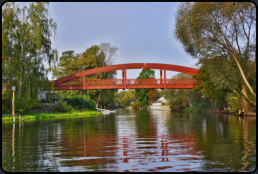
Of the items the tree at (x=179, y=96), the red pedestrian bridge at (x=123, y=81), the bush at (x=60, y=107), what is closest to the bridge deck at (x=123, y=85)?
the red pedestrian bridge at (x=123, y=81)

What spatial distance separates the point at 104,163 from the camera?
6984 mm

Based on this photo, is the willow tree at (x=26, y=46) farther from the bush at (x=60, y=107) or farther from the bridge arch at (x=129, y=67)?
the bridge arch at (x=129, y=67)

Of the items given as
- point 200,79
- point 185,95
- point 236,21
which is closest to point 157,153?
point 236,21

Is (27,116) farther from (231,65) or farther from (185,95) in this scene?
(185,95)

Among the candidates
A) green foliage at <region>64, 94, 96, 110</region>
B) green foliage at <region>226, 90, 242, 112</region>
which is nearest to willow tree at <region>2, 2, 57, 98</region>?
green foliage at <region>64, 94, 96, 110</region>

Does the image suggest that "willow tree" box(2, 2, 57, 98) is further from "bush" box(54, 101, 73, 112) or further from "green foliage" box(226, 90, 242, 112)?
"green foliage" box(226, 90, 242, 112)

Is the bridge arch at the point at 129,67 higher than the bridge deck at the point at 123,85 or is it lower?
higher

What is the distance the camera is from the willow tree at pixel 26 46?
30.6 metres

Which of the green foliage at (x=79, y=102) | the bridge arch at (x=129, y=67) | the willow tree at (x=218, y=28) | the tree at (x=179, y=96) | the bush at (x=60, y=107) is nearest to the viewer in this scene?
the willow tree at (x=218, y=28)

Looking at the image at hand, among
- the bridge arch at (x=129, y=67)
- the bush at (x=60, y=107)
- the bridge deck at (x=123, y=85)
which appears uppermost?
the bridge arch at (x=129, y=67)

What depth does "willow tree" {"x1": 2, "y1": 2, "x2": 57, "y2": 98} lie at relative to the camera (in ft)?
100

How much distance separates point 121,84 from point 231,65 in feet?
67.4

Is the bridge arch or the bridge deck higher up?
the bridge arch

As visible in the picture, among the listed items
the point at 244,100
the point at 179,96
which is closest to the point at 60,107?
the point at 244,100
